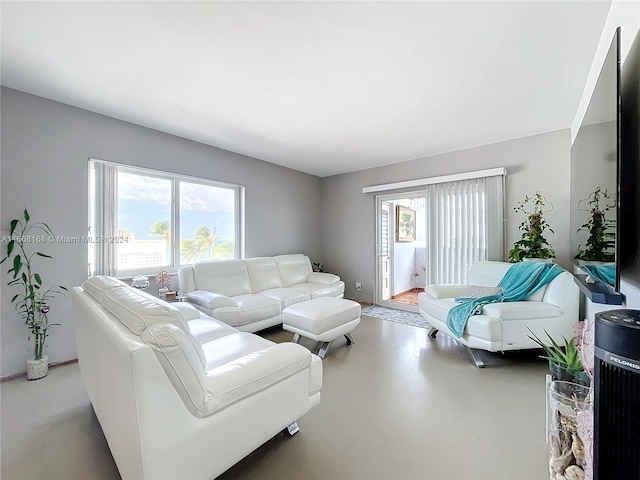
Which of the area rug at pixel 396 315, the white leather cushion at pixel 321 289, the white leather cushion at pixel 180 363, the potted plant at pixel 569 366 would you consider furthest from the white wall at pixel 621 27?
the white leather cushion at pixel 321 289

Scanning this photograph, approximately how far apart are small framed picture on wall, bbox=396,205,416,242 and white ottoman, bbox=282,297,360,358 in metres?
2.98

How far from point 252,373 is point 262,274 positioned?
275 centimetres

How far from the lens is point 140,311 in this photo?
1.08 meters

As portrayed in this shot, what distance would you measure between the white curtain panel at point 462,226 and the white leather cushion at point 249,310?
243cm

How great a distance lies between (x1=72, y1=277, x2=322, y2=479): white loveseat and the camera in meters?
0.95

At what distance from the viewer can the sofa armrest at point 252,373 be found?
3.76ft

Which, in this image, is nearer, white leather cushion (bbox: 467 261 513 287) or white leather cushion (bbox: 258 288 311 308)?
white leather cushion (bbox: 467 261 513 287)

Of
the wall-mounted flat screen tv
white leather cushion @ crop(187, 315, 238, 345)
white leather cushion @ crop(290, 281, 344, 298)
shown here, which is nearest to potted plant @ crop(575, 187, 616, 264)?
the wall-mounted flat screen tv

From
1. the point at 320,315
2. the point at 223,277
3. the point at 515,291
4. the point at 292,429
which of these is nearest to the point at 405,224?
the point at 515,291

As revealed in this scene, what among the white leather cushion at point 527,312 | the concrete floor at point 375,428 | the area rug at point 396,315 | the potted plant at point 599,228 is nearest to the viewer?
the potted plant at point 599,228

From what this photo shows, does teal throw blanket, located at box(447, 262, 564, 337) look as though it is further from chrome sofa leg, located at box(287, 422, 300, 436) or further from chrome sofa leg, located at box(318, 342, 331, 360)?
chrome sofa leg, located at box(287, 422, 300, 436)

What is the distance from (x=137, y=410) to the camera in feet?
3.01

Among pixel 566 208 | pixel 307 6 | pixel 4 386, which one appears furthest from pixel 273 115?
pixel 566 208

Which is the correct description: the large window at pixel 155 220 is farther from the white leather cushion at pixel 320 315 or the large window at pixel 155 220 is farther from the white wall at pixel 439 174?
the white wall at pixel 439 174
